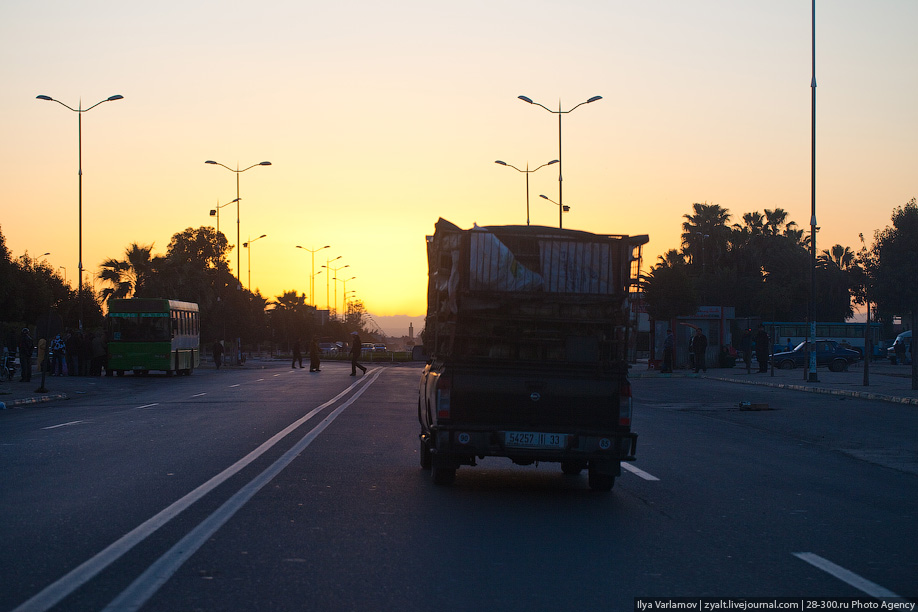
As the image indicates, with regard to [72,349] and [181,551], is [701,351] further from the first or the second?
[181,551]

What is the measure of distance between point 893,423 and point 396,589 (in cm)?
1517

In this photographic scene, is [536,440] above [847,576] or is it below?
above

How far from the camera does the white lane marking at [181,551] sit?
528 centimetres

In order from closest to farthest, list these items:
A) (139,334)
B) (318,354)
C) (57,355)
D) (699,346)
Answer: (57,355) < (139,334) < (699,346) < (318,354)

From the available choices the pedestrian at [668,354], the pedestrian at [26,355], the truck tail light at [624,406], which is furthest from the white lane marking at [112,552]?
the pedestrian at [668,354]

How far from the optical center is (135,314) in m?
40.4

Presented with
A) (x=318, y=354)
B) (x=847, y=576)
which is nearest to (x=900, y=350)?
(x=318, y=354)

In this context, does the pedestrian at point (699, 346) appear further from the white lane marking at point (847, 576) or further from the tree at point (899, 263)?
the white lane marking at point (847, 576)

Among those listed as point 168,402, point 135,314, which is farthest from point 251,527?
point 135,314

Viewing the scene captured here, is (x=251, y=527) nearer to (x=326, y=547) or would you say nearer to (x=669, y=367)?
(x=326, y=547)

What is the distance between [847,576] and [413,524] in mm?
3255

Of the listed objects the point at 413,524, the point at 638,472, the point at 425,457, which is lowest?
the point at 638,472

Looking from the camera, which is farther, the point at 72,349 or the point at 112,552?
the point at 72,349

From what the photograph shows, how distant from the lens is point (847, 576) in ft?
20.2
